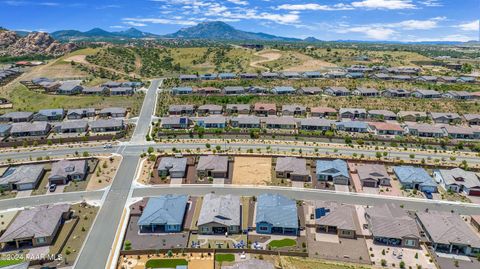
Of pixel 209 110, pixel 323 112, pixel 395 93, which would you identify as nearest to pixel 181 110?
pixel 209 110

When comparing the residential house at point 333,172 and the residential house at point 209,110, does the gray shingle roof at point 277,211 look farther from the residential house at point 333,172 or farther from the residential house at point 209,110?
the residential house at point 209,110

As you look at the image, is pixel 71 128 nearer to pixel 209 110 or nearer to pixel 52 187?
pixel 52 187

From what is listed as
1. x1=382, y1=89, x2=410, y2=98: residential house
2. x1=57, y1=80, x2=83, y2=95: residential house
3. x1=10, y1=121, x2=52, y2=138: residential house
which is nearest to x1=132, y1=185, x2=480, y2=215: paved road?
x1=10, y1=121, x2=52, y2=138: residential house

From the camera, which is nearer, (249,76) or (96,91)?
(96,91)

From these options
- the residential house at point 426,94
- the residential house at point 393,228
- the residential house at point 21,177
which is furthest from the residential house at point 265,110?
the residential house at point 21,177

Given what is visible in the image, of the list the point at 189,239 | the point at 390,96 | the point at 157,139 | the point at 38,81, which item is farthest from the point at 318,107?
the point at 38,81

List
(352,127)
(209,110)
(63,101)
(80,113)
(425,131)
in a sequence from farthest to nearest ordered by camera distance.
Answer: (63,101), (209,110), (80,113), (352,127), (425,131)

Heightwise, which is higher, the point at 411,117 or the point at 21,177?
the point at 411,117
